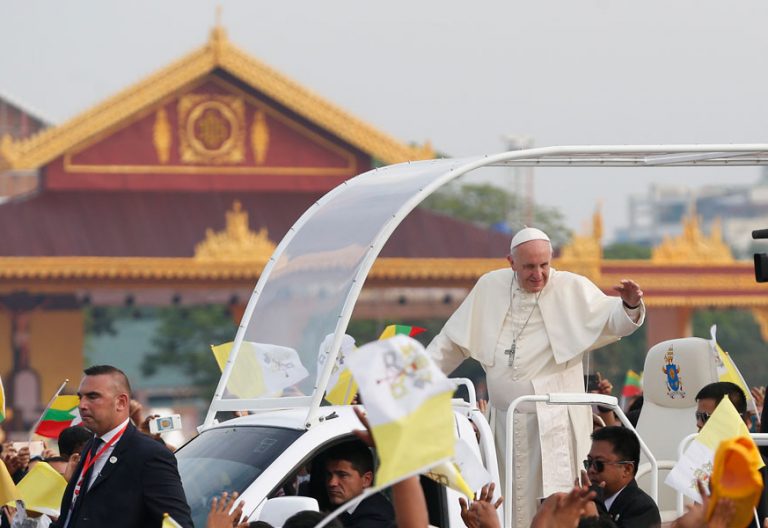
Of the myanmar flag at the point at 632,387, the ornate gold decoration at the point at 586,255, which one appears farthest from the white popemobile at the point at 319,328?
the ornate gold decoration at the point at 586,255

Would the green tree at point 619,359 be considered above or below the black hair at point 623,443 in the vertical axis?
above

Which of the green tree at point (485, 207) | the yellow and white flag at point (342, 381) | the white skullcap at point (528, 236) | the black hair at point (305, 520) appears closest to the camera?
the black hair at point (305, 520)

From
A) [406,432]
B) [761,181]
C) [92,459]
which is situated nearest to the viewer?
[406,432]

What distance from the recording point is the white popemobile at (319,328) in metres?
6.41

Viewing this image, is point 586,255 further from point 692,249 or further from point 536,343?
point 536,343

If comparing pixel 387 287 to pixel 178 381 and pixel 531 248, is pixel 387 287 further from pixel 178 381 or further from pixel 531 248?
pixel 178 381

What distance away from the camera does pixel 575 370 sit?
8.15 metres

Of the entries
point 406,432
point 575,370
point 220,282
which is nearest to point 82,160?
point 220,282

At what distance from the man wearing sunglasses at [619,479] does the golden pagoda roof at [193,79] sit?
21.8 metres

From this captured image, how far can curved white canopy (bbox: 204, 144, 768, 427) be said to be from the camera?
7.18 metres

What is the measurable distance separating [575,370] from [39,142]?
69.7ft

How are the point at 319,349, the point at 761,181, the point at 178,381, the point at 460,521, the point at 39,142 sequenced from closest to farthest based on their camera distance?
the point at 460,521 → the point at 319,349 → the point at 39,142 → the point at 178,381 → the point at 761,181

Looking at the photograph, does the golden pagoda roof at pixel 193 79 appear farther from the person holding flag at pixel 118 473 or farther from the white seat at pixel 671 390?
the person holding flag at pixel 118 473

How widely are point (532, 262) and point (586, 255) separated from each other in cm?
2159
